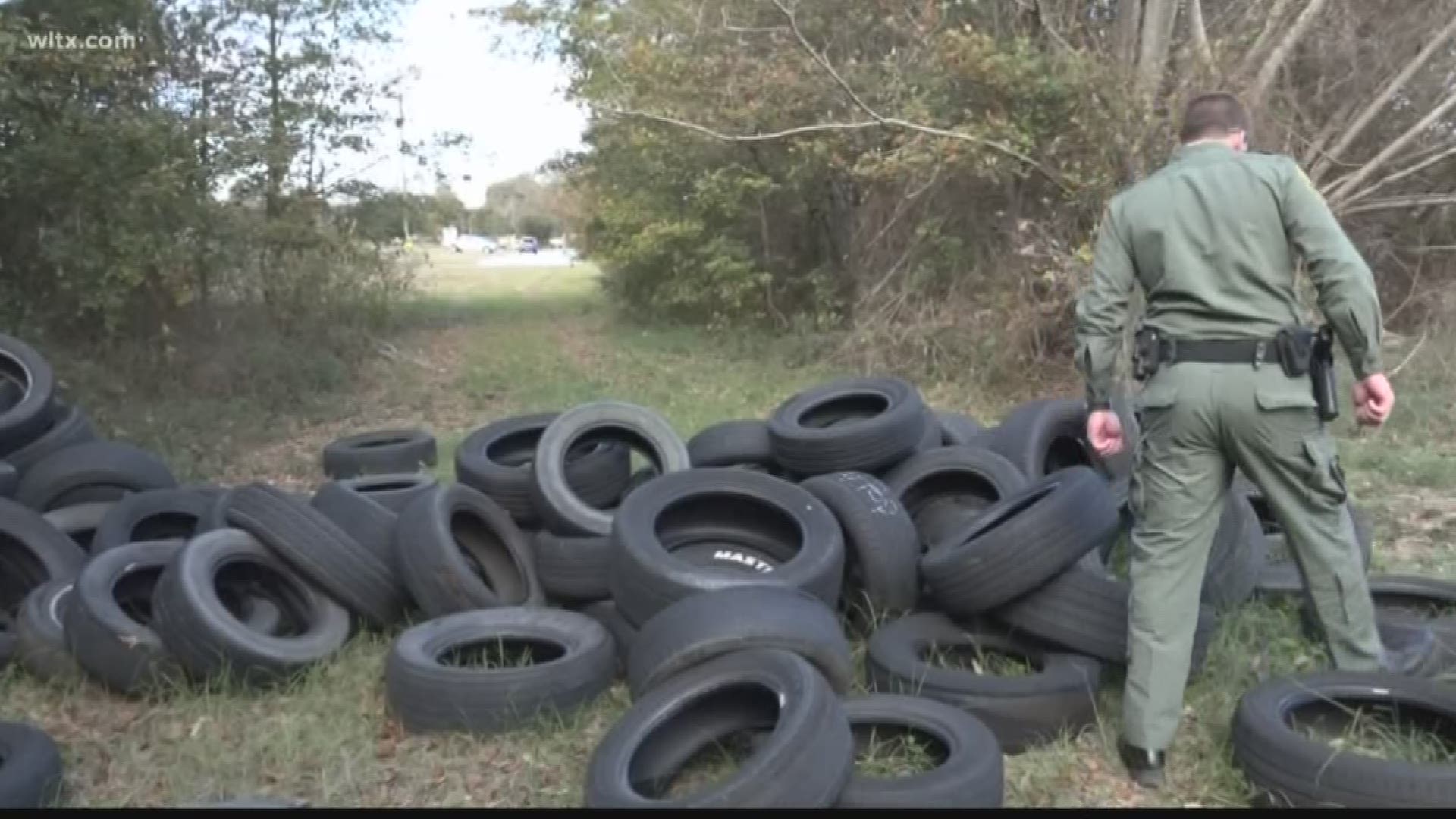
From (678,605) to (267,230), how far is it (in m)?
11.6

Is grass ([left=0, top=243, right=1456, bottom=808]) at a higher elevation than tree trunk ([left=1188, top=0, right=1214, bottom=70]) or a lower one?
lower

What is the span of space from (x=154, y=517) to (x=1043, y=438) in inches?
194

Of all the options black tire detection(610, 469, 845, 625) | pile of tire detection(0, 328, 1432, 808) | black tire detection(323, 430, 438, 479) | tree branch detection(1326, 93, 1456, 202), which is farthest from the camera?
tree branch detection(1326, 93, 1456, 202)

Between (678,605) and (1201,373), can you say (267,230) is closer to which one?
(678,605)

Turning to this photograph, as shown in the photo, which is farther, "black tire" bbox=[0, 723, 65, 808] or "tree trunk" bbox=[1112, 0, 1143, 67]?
"tree trunk" bbox=[1112, 0, 1143, 67]

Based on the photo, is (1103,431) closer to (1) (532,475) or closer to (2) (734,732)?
(2) (734,732)

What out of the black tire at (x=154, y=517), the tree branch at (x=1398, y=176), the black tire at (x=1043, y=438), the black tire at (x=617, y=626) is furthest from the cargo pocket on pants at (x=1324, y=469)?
the tree branch at (x=1398, y=176)

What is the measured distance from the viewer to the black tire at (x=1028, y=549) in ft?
15.5

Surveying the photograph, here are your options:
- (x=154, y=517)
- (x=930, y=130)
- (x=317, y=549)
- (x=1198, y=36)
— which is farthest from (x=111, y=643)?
(x=1198, y=36)

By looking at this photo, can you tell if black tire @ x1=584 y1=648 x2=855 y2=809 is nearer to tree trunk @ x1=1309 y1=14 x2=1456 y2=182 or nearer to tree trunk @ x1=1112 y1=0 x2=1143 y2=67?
tree trunk @ x1=1112 y1=0 x2=1143 y2=67

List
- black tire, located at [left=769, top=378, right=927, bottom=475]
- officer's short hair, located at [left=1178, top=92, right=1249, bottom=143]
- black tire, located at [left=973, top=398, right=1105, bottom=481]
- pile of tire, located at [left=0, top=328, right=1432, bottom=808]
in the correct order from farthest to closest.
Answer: black tire, located at [left=973, top=398, right=1105, bottom=481], black tire, located at [left=769, top=378, right=927, bottom=475], officer's short hair, located at [left=1178, top=92, right=1249, bottom=143], pile of tire, located at [left=0, top=328, right=1432, bottom=808]

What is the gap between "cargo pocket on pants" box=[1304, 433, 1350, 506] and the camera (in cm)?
417

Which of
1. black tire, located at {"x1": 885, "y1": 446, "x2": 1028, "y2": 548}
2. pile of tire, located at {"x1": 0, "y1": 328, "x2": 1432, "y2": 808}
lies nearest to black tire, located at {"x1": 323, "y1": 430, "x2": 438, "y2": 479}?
pile of tire, located at {"x1": 0, "y1": 328, "x2": 1432, "y2": 808}

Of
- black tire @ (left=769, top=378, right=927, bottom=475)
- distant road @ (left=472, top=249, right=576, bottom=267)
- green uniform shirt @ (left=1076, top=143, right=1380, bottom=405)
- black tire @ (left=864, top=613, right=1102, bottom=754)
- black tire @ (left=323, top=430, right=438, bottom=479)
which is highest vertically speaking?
green uniform shirt @ (left=1076, top=143, right=1380, bottom=405)
